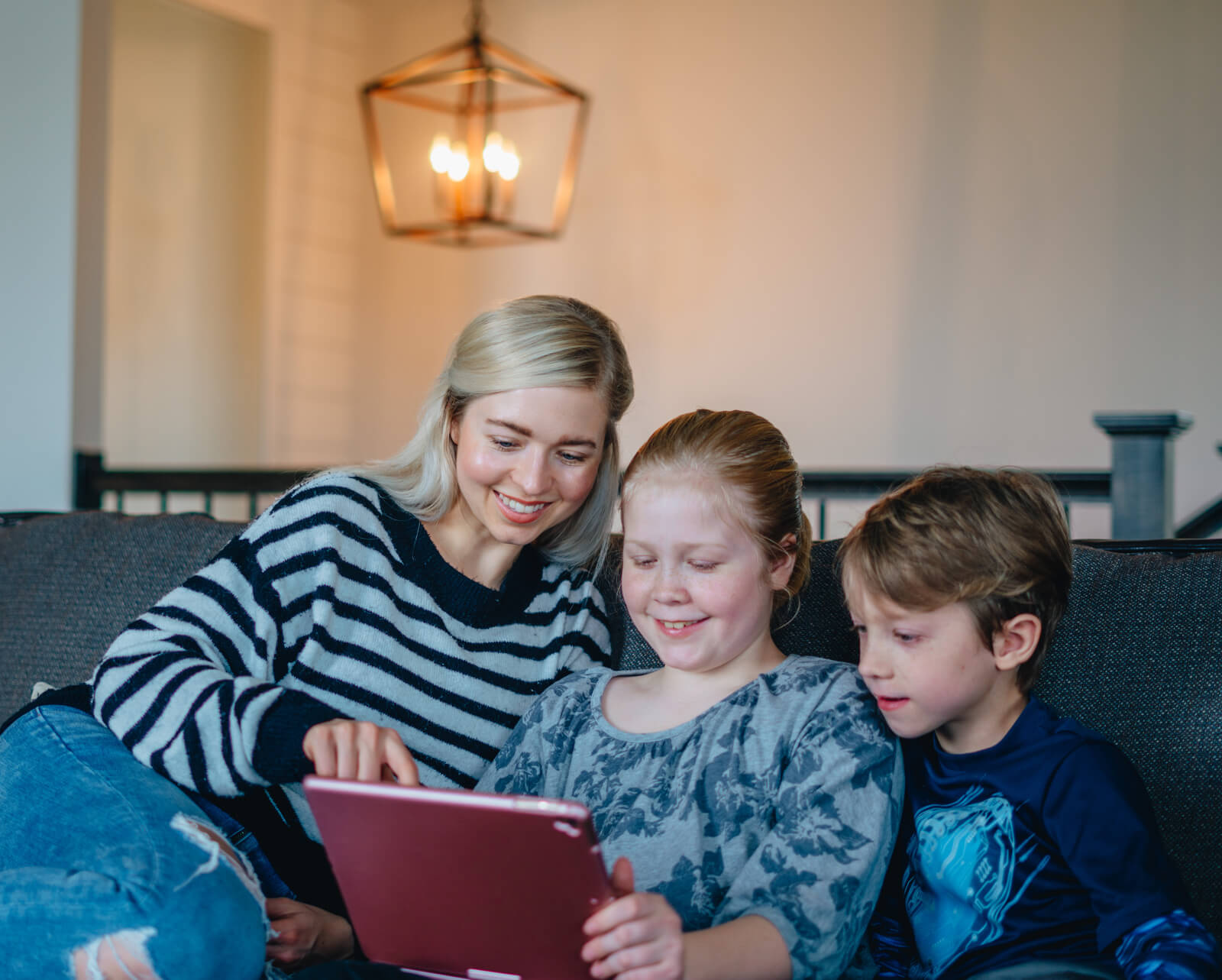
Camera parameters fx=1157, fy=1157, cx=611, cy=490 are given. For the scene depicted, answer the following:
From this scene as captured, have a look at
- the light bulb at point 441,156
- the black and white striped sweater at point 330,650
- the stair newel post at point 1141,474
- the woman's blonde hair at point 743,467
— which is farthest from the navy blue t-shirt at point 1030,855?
the light bulb at point 441,156

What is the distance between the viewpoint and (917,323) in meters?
3.97

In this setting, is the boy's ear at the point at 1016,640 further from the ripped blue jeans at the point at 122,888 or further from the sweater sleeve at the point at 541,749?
the ripped blue jeans at the point at 122,888

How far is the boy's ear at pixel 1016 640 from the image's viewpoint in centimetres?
107

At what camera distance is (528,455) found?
1.33 m

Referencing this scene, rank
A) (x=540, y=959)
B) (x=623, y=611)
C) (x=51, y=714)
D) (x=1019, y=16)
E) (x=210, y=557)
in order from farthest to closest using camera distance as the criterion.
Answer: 1. (x=1019, y=16)
2. (x=210, y=557)
3. (x=623, y=611)
4. (x=51, y=714)
5. (x=540, y=959)

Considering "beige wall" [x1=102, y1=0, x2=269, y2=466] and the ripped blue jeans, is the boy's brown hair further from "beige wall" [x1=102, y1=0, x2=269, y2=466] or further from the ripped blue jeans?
"beige wall" [x1=102, y1=0, x2=269, y2=466]

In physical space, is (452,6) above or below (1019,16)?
above

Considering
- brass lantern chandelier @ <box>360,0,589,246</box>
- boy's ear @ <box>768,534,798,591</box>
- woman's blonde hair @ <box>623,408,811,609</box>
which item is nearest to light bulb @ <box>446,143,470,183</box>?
brass lantern chandelier @ <box>360,0,589,246</box>

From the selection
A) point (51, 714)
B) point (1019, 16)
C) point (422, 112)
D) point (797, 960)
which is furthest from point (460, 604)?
point (422, 112)

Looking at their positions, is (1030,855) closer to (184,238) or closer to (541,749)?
(541,749)

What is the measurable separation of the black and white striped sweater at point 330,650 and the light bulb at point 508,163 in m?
2.16

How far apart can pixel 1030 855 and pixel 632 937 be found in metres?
0.40

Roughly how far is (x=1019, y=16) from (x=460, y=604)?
129 inches

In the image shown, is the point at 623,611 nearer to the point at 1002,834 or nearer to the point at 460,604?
the point at 460,604
